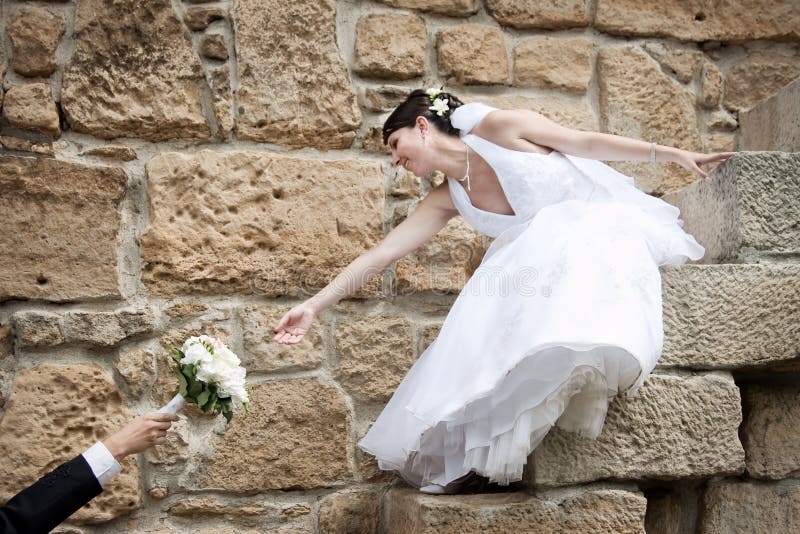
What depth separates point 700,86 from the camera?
150 inches

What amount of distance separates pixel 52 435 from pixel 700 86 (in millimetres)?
2737

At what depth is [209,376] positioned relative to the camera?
8.03ft

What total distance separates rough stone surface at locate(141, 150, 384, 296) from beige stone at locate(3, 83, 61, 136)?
0.36 m

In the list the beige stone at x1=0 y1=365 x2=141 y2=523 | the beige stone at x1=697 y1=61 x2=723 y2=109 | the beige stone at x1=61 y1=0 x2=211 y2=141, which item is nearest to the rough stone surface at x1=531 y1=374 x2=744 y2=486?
the beige stone at x1=0 y1=365 x2=141 y2=523

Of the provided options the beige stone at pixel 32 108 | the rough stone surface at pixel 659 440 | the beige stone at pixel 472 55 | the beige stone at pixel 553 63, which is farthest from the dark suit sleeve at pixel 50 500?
the beige stone at pixel 553 63

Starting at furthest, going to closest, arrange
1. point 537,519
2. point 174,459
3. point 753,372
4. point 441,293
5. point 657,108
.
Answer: point 657,108, point 441,293, point 174,459, point 753,372, point 537,519

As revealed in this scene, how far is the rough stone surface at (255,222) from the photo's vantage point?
3211 mm

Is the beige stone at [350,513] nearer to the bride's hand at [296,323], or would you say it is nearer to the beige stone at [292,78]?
the bride's hand at [296,323]

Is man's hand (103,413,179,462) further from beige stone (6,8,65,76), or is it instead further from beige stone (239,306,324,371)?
beige stone (6,8,65,76)

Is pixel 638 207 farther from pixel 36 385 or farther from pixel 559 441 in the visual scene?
pixel 36 385

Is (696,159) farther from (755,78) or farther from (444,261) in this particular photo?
(755,78)

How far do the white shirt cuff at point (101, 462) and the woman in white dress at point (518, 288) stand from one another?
67 centimetres

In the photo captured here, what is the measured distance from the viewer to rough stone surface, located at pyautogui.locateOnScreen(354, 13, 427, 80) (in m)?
3.48

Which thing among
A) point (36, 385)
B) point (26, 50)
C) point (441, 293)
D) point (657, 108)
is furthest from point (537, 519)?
point (26, 50)
